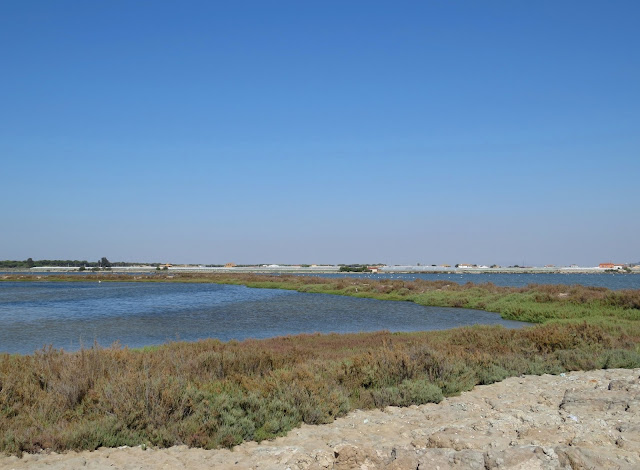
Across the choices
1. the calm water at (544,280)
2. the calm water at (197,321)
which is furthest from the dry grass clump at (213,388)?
the calm water at (544,280)

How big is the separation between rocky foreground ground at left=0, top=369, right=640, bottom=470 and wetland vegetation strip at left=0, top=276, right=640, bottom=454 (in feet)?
1.02

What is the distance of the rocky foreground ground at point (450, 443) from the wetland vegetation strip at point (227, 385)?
0.31 metres

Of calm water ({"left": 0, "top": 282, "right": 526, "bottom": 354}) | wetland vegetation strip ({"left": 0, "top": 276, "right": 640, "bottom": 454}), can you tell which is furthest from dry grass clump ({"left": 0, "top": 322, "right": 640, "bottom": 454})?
calm water ({"left": 0, "top": 282, "right": 526, "bottom": 354})

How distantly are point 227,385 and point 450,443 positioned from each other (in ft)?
15.2

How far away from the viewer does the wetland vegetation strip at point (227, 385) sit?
27.0 ft

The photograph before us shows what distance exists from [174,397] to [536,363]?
970 cm

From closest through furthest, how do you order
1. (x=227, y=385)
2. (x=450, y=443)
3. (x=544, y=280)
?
(x=450, y=443) → (x=227, y=385) → (x=544, y=280)

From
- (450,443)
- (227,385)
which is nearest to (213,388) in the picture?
(227,385)

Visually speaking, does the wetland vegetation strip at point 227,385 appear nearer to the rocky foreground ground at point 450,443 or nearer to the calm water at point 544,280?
the rocky foreground ground at point 450,443

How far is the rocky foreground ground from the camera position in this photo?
7.02 metres

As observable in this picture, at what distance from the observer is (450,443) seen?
7.72 m

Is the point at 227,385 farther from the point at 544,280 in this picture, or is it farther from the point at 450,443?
the point at 544,280

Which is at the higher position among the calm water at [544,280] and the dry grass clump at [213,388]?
the dry grass clump at [213,388]

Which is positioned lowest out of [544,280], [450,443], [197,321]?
[544,280]
